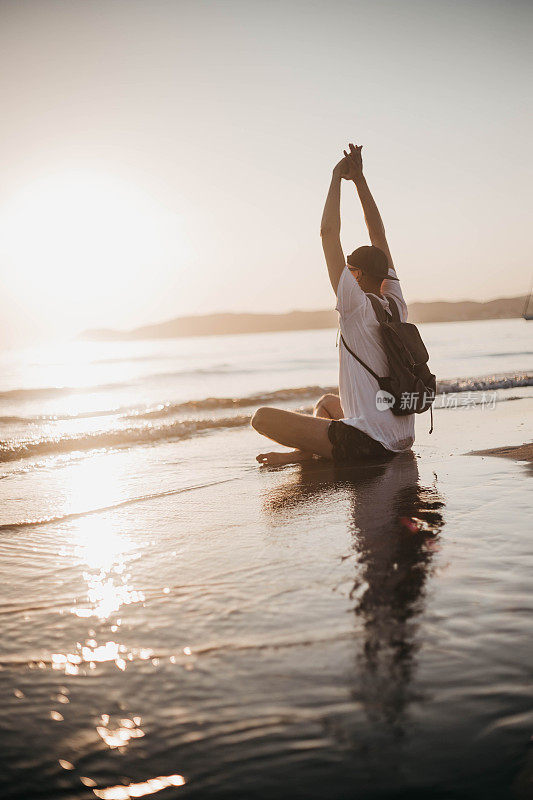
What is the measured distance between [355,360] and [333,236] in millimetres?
949

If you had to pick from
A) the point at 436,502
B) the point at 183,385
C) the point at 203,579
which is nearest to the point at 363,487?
the point at 436,502

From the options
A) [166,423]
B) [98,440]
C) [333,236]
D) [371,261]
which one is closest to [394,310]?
[371,261]

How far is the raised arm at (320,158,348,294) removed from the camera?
4668mm

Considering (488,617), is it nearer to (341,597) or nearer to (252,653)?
(341,597)

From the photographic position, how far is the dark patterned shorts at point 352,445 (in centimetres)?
513

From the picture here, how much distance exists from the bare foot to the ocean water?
26.2 inches

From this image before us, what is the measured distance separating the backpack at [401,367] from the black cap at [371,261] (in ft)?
0.69

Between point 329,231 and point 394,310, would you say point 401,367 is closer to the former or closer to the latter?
point 394,310

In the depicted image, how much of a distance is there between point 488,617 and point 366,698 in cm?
66

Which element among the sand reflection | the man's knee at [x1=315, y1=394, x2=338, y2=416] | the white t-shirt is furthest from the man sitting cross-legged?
the man's knee at [x1=315, y1=394, x2=338, y2=416]

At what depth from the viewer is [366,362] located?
15.9ft

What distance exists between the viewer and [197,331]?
101625 mm

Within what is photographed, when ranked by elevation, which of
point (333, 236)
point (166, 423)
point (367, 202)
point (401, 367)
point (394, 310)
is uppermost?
point (367, 202)

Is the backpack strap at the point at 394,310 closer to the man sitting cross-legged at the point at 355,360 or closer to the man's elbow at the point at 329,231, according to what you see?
the man sitting cross-legged at the point at 355,360
